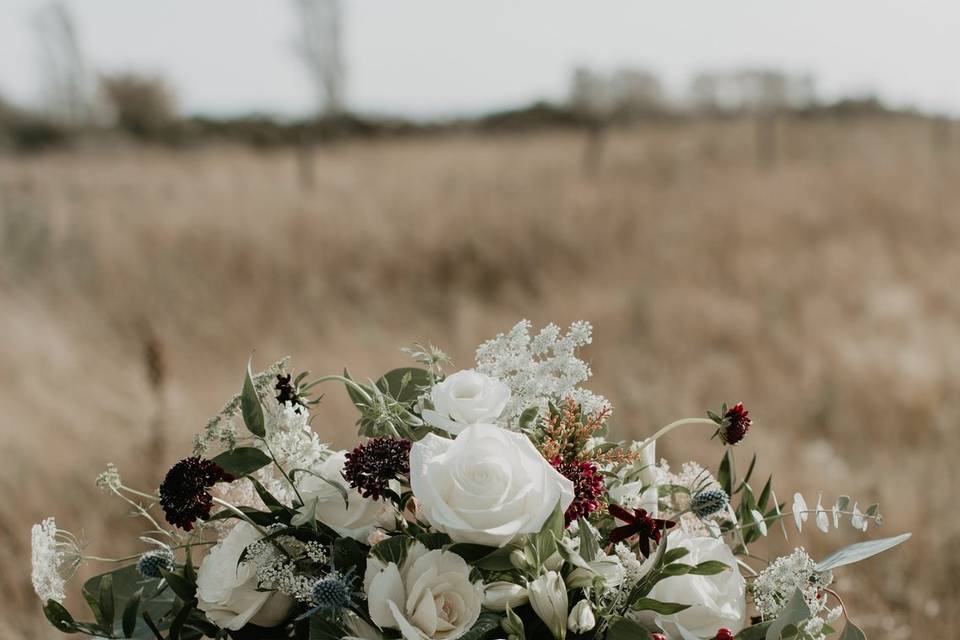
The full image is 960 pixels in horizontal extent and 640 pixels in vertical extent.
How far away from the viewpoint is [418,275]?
6.48 m

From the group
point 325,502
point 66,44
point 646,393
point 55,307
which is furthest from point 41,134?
point 325,502

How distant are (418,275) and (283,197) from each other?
3051 mm

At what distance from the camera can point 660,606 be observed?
2.52 feet

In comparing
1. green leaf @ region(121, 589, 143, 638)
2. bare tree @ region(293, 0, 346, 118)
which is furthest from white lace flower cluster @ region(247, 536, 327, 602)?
bare tree @ region(293, 0, 346, 118)

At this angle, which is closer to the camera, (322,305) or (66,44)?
(322,305)

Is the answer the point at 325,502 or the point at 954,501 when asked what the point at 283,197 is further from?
the point at 325,502

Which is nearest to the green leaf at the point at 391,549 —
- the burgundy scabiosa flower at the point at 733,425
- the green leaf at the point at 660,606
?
the green leaf at the point at 660,606

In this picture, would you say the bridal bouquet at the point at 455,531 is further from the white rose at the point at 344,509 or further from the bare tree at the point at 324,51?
the bare tree at the point at 324,51

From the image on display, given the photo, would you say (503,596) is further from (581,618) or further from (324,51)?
(324,51)

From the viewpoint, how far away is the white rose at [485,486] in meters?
0.72

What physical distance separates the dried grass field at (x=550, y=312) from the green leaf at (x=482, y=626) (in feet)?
5.20

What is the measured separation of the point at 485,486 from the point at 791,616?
0.96 ft

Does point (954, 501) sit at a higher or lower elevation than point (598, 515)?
lower

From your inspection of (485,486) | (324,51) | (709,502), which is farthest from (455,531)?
(324,51)
